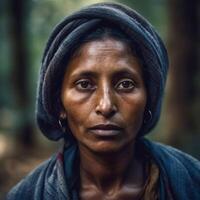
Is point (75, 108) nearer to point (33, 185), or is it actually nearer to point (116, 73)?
point (116, 73)

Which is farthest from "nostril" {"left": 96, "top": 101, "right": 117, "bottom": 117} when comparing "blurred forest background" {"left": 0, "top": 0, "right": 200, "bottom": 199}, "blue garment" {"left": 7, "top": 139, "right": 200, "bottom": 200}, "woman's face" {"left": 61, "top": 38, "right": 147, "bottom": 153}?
"blurred forest background" {"left": 0, "top": 0, "right": 200, "bottom": 199}

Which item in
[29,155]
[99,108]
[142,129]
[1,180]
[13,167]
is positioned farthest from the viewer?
[29,155]

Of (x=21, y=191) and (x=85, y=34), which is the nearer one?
(x=85, y=34)

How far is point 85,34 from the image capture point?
3.47 metres

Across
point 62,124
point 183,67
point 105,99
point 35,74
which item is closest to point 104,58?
point 105,99

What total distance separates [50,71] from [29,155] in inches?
384

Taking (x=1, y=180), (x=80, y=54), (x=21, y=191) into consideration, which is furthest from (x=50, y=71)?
(x=1, y=180)

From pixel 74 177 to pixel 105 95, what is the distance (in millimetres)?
601

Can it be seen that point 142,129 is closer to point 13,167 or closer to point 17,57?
point 13,167

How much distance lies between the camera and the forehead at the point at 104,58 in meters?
3.41

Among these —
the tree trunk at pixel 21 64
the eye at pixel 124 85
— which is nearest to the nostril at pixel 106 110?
the eye at pixel 124 85

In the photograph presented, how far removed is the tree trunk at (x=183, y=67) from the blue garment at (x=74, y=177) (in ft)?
17.6

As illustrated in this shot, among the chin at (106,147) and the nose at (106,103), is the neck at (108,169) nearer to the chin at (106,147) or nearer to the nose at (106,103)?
the chin at (106,147)

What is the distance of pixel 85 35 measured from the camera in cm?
348
